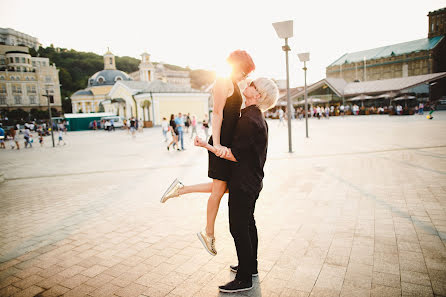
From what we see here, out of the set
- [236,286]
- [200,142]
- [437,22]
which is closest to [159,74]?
[437,22]

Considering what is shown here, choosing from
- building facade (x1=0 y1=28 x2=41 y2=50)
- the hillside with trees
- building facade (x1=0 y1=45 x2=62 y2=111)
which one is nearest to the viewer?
building facade (x1=0 y1=45 x2=62 y2=111)

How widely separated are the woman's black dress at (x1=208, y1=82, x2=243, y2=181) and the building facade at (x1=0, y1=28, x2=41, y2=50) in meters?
150

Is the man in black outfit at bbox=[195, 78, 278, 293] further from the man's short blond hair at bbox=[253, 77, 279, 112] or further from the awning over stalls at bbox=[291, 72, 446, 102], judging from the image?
the awning over stalls at bbox=[291, 72, 446, 102]

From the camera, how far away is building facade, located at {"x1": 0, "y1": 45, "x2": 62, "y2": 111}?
81.3 meters

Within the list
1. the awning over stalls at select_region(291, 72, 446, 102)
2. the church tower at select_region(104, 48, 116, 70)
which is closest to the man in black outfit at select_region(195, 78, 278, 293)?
the awning over stalls at select_region(291, 72, 446, 102)

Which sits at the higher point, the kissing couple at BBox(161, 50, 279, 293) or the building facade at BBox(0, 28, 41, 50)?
the building facade at BBox(0, 28, 41, 50)

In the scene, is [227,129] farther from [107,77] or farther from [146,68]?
[107,77]

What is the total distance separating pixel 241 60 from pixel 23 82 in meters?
104

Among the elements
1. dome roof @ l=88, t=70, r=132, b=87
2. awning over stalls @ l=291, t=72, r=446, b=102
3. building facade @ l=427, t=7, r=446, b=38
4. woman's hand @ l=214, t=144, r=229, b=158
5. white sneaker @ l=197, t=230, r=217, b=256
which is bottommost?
white sneaker @ l=197, t=230, r=217, b=256

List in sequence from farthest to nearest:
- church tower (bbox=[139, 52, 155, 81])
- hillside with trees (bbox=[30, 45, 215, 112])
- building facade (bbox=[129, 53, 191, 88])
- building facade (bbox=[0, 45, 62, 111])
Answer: hillside with trees (bbox=[30, 45, 215, 112]) < building facade (bbox=[0, 45, 62, 111]) < building facade (bbox=[129, 53, 191, 88]) < church tower (bbox=[139, 52, 155, 81])

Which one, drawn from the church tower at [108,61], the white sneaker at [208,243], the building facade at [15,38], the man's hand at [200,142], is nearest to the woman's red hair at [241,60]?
the man's hand at [200,142]

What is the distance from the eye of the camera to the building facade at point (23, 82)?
267 ft

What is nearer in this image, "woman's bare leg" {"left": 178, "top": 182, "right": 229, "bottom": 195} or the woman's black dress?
the woman's black dress

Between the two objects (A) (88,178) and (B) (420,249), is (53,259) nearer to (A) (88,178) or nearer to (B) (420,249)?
(B) (420,249)
